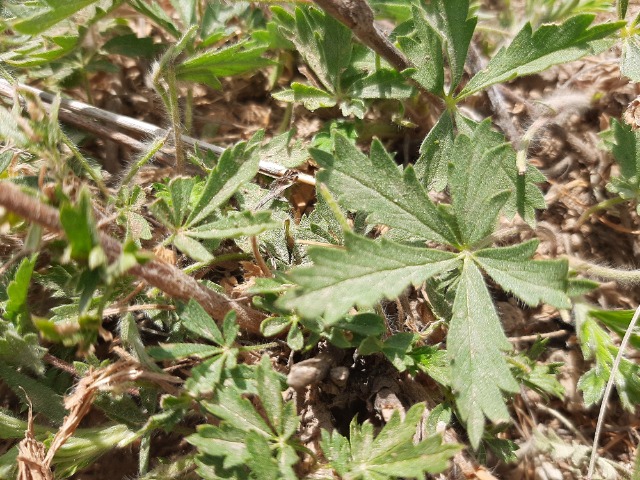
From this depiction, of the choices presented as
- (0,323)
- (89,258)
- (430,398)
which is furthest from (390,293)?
(0,323)

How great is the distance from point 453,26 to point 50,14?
1.49 metres

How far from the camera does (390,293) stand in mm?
1623

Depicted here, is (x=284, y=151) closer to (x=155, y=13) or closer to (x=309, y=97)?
(x=309, y=97)

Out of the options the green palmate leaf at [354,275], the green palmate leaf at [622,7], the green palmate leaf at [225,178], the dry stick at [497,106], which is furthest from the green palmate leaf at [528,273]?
the green palmate leaf at [622,7]

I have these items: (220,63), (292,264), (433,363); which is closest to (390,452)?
(433,363)

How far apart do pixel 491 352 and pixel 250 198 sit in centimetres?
113

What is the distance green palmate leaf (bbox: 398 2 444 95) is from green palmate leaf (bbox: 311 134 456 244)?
503 mm

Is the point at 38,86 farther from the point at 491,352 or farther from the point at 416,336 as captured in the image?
the point at 491,352

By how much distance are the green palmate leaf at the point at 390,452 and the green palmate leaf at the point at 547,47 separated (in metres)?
1.24

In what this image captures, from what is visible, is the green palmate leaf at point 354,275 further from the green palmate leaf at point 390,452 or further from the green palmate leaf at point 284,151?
the green palmate leaf at point 284,151

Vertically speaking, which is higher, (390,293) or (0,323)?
(390,293)

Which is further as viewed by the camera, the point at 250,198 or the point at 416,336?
the point at 250,198

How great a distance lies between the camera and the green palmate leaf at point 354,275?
1563mm

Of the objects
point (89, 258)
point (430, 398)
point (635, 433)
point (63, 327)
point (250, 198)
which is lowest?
point (635, 433)
